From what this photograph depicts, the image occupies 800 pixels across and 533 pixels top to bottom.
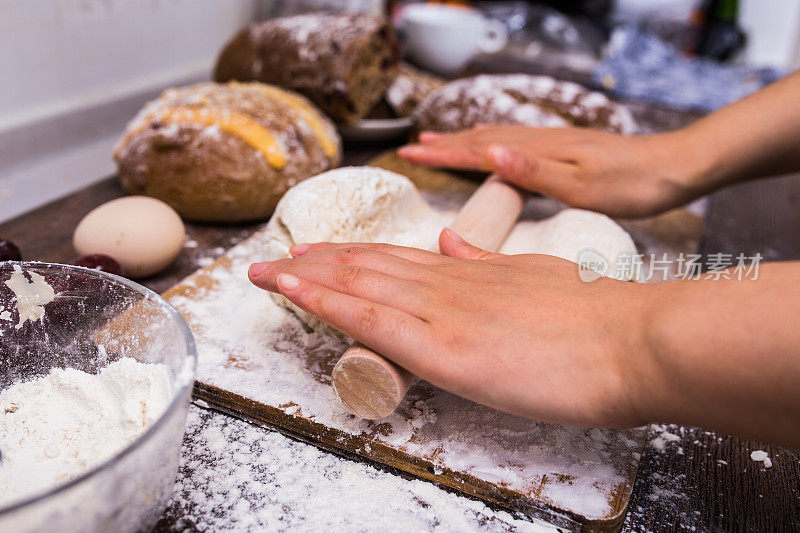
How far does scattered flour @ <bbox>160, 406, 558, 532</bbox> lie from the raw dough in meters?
0.23

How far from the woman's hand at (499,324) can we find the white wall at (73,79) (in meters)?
1.04

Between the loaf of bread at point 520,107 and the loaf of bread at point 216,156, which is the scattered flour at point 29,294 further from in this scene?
the loaf of bread at point 520,107

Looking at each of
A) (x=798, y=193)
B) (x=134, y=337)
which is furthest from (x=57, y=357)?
(x=798, y=193)

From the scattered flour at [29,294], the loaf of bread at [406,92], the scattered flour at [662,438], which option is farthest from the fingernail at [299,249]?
the loaf of bread at [406,92]

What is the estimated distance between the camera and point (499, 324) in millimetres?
728

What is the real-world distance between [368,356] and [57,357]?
1.36ft

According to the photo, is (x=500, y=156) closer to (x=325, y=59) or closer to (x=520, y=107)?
(x=520, y=107)

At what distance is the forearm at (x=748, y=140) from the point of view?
1188 millimetres

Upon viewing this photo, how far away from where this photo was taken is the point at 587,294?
2.43 ft

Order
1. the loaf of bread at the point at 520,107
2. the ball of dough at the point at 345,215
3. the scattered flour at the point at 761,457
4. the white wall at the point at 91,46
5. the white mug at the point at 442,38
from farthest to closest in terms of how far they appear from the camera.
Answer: the white mug at the point at 442,38, the loaf of bread at the point at 520,107, the white wall at the point at 91,46, the ball of dough at the point at 345,215, the scattered flour at the point at 761,457

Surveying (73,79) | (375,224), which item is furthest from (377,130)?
(73,79)

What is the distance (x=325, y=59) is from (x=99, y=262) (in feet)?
2.87

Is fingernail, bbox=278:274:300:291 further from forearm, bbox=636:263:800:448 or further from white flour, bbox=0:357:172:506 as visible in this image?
forearm, bbox=636:263:800:448

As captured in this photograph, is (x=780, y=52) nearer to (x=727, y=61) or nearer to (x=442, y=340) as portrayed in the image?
(x=727, y=61)
